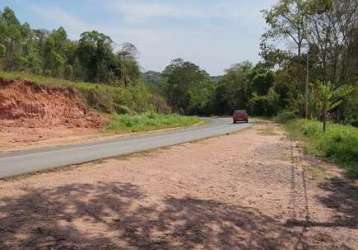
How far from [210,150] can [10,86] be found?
786 inches

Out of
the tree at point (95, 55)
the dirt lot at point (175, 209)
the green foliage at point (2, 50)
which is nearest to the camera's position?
the dirt lot at point (175, 209)

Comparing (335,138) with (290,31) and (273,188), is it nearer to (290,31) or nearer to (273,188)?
(273,188)

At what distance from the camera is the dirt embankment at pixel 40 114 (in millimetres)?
32844

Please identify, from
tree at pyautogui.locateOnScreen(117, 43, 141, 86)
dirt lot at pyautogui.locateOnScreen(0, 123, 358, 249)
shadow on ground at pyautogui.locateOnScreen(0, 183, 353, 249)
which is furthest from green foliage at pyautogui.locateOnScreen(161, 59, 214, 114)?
shadow on ground at pyautogui.locateOnScreen(0, 183, 353, 249)

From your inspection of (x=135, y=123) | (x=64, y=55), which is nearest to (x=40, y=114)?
(x=135, y=123)

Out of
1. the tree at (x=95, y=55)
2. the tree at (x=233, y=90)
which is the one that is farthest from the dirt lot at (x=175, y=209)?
the tree at (x=233, y=90)

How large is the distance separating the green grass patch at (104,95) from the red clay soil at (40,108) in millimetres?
684

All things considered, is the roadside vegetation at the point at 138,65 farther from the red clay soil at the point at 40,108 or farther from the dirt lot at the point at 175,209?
the dirt lot at the point at 175,209

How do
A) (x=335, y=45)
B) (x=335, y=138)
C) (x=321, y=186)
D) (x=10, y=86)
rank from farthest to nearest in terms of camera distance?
(x=335, y=45) → (x=10, y=86) → (x=335, y=138) → (x=321, y=186)

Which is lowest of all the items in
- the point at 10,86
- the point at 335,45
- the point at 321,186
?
the point at 321,186

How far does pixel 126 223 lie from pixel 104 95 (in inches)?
1650

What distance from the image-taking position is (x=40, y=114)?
123 ft

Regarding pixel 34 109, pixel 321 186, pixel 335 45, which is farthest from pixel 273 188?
pixel 335 45

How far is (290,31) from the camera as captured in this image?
201 feet
